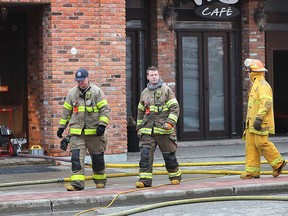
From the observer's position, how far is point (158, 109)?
13.2m

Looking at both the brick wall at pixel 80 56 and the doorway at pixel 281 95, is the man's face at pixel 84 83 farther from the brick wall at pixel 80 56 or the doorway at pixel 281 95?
the doorway at pixel 281 95

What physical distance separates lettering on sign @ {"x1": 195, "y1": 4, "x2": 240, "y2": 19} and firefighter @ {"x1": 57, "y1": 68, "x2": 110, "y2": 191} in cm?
819

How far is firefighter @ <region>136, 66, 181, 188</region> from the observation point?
43.1ft

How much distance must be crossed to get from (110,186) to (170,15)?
773cm

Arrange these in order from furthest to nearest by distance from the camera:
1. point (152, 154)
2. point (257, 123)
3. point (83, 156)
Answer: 1. point (257, 123)
2. point (152, 154)
3. point (83, 156)

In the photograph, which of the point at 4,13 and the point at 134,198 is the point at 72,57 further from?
the point at 134,198

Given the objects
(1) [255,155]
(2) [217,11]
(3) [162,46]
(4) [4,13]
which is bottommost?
(1) [255,155]

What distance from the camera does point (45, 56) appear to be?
55.4 feet

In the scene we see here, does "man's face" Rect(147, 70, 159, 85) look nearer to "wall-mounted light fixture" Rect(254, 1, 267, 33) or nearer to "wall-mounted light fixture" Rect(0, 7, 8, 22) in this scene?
"wall-mounted light fixture" Rect(0, 7, 8, 22)

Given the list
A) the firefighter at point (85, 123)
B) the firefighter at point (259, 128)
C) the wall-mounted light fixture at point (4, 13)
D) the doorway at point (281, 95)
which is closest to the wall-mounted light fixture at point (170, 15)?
the doorway at point (281, 95)

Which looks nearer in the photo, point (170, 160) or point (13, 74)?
point (170, 160)

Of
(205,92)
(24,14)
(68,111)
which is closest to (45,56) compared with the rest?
(24,14)

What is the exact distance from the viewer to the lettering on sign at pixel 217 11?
20.7 metres

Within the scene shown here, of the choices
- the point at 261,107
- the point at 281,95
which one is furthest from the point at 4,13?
the point at 281,95
